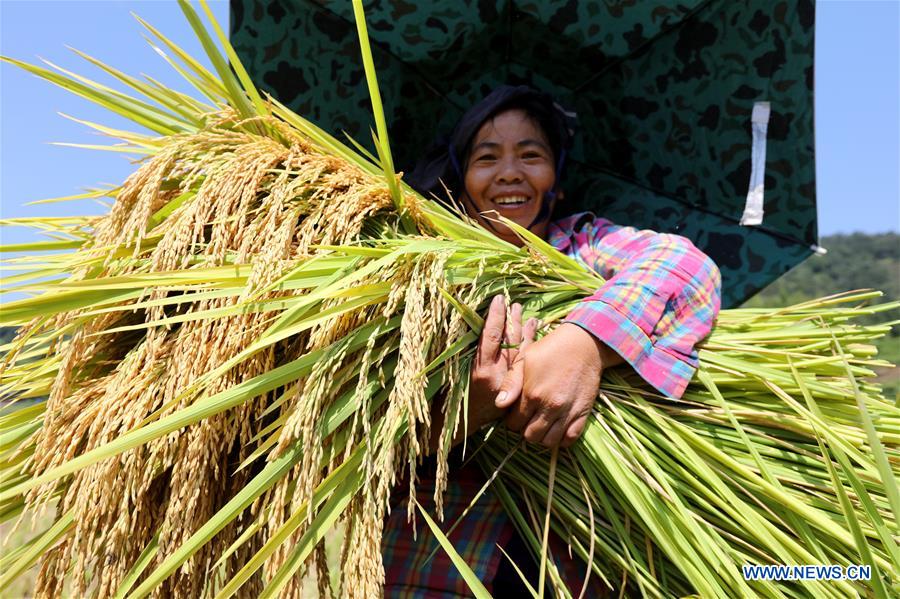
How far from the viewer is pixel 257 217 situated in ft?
4.45

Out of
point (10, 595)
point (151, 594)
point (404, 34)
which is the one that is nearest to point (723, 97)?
point (404, 34)

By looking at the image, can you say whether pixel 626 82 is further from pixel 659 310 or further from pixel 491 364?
pixel 491 364

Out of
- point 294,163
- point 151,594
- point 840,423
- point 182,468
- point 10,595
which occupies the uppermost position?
point 294,163

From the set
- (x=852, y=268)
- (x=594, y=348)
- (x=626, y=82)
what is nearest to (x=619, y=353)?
(x=594, y=348)

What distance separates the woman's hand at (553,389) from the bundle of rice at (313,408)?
0.21 ft

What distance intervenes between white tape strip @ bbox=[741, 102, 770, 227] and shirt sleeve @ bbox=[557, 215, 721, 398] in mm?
571

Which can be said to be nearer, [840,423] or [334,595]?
[334,595]

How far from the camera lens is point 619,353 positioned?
4.79 ft

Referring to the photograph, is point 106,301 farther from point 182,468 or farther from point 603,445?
point 603,445

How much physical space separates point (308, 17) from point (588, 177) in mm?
1046

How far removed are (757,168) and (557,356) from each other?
1.18 metres

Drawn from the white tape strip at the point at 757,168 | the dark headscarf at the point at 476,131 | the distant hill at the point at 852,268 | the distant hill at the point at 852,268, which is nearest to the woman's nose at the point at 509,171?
the dark headscarf at the point at 476,131

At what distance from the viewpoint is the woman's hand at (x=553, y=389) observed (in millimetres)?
1390

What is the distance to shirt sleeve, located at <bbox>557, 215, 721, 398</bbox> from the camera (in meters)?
1.47
